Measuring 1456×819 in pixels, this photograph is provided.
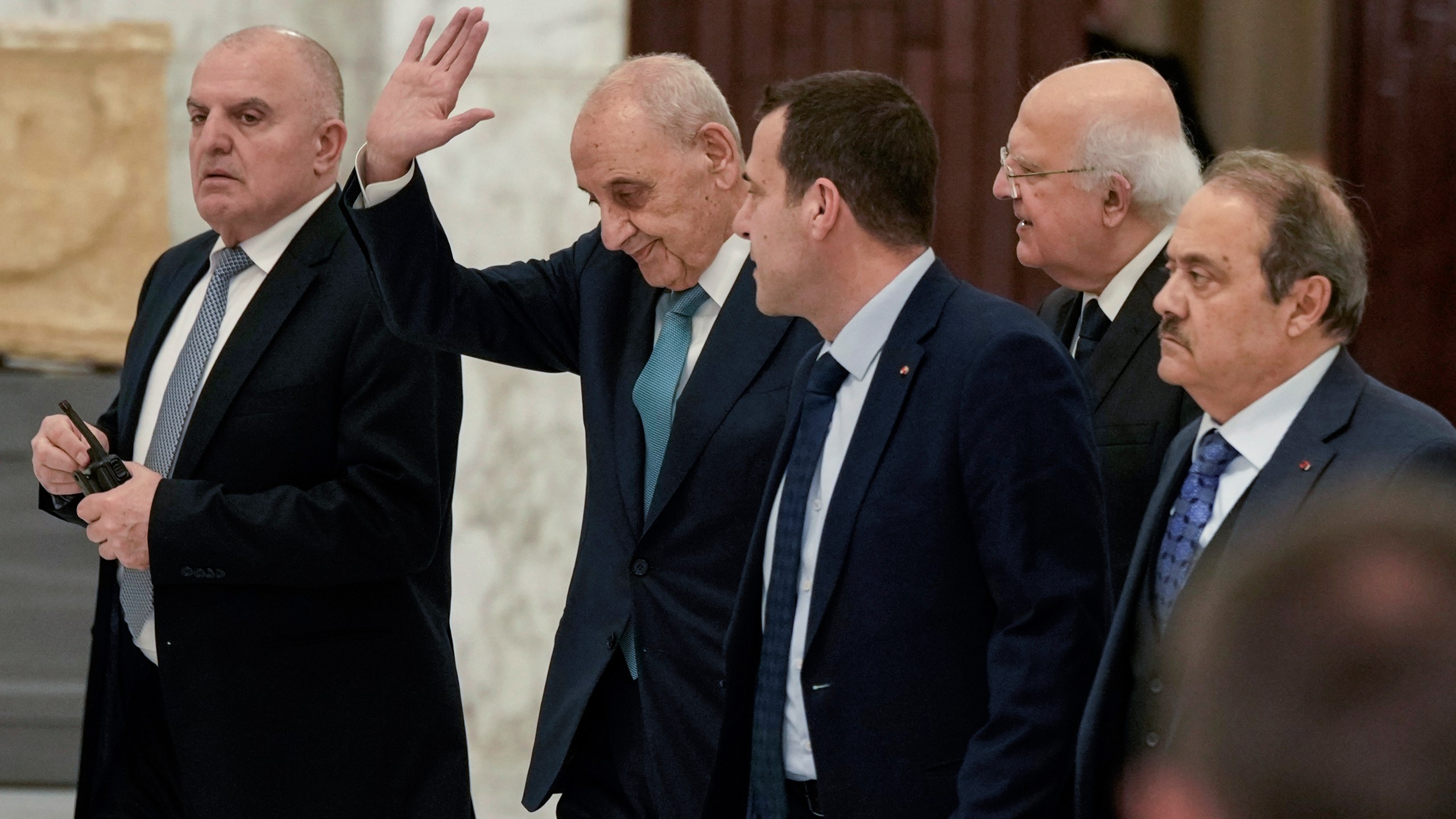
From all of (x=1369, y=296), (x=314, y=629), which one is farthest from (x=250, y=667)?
(x=1369, y=296)

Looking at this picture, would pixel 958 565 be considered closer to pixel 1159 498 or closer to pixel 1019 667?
pixel 1019 667

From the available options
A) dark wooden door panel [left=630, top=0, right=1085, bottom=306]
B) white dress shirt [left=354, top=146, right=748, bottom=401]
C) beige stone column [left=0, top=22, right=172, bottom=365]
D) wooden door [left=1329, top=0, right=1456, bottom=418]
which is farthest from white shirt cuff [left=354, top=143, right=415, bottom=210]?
wooden door [left=1329, top=0, right=1456, bottom=418]

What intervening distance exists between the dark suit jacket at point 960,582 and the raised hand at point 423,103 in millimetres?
812

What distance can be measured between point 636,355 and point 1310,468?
1.15m

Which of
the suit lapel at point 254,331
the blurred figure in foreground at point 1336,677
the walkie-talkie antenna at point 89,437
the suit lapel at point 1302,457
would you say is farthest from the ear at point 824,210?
the blurred figure in foreground at point 1336,677

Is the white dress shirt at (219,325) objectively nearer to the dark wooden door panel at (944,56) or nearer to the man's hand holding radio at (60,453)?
the man's hand holding radio at (60,453)

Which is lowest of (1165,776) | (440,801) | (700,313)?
(440,801)

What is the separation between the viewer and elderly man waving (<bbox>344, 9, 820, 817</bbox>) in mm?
2428

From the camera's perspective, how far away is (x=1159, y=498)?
2.02 m

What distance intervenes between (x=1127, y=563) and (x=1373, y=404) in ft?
2.33

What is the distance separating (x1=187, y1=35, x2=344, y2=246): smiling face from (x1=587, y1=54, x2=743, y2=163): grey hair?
0.59 m

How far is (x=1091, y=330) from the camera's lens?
2666mm

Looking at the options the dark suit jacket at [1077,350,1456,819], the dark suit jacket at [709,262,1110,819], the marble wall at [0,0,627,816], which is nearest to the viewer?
the dark suit jacket at [1077,350,1456,819]

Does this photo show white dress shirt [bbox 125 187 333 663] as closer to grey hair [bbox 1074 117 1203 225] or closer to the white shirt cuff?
the white shirt cuff
